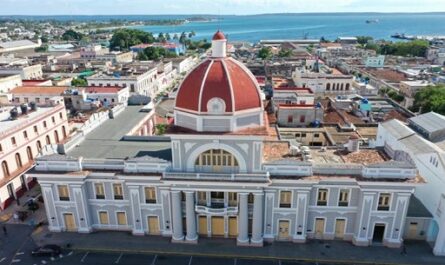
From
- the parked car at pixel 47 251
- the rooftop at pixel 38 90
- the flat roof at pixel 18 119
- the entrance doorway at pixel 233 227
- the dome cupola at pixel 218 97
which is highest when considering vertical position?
the dome cupola at pixel 218 97

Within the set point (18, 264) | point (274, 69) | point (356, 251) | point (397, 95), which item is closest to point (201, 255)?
point (356, 251)

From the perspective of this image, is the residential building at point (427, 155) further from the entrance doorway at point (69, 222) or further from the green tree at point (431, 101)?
the entrance doorway at point (69, 222)

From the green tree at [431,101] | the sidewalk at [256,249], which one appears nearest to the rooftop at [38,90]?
the sidewalk at [256,249]

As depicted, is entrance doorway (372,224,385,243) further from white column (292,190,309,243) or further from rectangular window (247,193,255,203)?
rectangular window (247,193,255,203)

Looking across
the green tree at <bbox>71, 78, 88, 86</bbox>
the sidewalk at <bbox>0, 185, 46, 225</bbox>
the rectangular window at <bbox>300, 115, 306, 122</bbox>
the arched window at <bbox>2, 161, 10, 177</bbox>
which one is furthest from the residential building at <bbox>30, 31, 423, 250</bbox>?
the green tree at <bbox>71, 78, 88, 86</bbox>

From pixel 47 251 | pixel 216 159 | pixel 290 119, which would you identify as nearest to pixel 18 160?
pixel 47 251

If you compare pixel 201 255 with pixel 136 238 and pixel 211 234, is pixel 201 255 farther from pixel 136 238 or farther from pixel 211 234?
pixel 136 238
